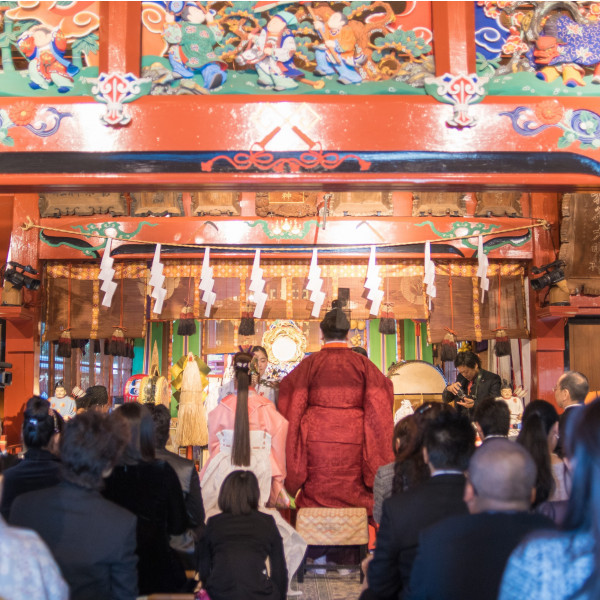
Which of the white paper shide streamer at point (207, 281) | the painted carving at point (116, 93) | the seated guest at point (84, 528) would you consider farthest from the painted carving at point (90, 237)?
the seated guest at point (84, 528)

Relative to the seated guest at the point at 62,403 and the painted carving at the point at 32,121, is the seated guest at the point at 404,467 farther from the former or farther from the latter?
the seated guest at the point at 62,403

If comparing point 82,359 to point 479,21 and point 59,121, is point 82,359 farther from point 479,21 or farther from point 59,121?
point 479,21

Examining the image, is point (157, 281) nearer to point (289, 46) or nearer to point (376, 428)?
point (376, 428)

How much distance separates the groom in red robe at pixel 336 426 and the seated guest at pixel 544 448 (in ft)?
5.30

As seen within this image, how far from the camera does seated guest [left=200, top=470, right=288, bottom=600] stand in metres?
3.34

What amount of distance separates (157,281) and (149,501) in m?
4.99

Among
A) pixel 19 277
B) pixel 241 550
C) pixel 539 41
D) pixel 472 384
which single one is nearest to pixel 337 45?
pixel 539 41

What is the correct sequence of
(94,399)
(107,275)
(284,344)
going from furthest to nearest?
(284,344)
(94,399)
(107,275)

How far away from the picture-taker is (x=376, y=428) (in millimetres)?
5355

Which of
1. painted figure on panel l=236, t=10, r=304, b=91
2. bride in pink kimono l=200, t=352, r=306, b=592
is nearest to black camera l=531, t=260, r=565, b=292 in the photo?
bride in pink kimono l=200, t=352, r=306, b=592

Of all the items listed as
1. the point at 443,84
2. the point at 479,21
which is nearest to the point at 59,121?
the point at 443,84

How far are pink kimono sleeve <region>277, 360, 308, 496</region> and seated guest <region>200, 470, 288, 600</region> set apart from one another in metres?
1.83

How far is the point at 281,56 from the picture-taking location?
489 cm

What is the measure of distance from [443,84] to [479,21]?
0.54 m
